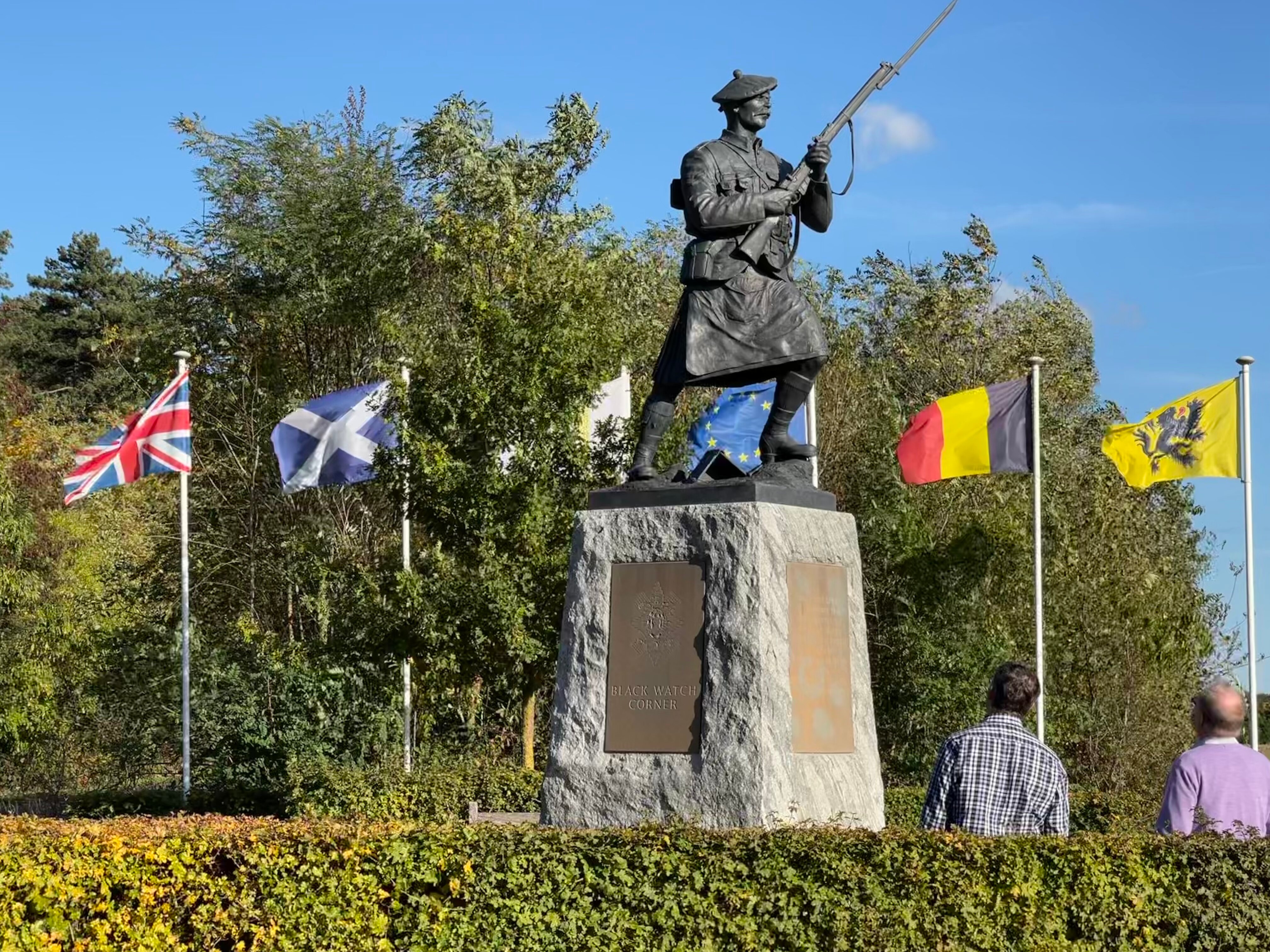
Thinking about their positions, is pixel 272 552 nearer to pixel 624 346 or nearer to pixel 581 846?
pixel 624 346

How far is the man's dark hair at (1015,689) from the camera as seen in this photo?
5859 mm

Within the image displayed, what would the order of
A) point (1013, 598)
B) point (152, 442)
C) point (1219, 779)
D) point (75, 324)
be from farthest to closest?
point (75, 324)
point (1013, 598)
point (152, 442)
point (1219, 779)

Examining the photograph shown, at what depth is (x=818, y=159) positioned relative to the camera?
332 inches

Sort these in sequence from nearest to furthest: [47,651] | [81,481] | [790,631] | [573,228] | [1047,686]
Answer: [790,631]
[81,481]
[1047,686]
[47,651]
[573,228]

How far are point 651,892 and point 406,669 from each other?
1079cm

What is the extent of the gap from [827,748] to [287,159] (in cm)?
1796

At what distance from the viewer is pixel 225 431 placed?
901 inches

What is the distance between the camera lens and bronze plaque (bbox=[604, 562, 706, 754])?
765 cm

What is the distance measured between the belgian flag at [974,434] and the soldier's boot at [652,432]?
811 centimetres

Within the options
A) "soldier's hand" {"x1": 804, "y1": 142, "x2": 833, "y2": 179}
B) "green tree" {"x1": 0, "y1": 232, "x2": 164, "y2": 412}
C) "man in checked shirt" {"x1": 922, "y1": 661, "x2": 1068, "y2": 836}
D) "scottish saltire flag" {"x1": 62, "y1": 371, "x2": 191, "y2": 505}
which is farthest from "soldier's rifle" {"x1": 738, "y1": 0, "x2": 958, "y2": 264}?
"green tree" {"x1": 0, "y1": 232, "x2": 164, "y2": 412}

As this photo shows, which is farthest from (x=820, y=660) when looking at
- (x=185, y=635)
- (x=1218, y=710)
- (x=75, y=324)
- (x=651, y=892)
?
(x=75, y=324)

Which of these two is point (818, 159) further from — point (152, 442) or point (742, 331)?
point (152, 442)

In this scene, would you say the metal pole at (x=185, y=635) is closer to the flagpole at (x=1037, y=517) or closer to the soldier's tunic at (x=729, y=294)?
the flagpole at (x=1037, y=517)

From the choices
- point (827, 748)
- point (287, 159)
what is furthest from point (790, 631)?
point (287, 159)
